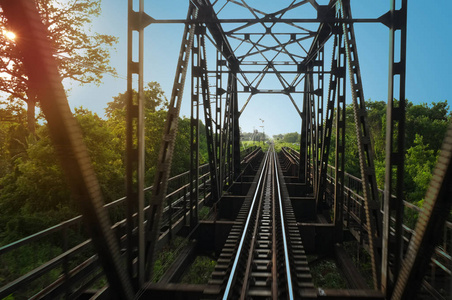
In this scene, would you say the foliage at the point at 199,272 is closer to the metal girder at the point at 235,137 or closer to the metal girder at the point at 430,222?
the metal girder at the point at 235,137

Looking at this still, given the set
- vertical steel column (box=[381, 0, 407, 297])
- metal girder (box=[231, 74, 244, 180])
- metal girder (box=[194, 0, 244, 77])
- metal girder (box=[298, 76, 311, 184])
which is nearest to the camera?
vertical steel column (box=[381, 0, 407, 297])

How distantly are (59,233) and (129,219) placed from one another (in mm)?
9324

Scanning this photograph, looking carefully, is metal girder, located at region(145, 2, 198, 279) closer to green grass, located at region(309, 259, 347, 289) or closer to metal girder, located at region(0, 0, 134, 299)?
metal girder, located at region(0, 0, 134, 299)

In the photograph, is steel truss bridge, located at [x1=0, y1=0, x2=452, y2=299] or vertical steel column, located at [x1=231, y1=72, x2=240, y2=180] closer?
steel truss bridge, located at [x1=0, y1=0, x2=452, y2=299]

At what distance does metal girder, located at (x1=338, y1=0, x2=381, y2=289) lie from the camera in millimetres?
4727

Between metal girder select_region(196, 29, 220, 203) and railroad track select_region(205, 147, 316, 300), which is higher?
metal girder select_region(196, 29, 220, 203)

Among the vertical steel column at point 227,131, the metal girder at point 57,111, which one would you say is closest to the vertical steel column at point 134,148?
the metal girder at point 57,111

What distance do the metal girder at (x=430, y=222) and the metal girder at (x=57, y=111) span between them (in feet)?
9.59

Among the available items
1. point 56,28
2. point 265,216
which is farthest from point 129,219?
point 56,28

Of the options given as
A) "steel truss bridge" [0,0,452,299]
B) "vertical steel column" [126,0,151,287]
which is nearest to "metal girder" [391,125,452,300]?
"steel truss bridge" [0,0,452,299]

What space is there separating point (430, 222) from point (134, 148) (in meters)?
3.94

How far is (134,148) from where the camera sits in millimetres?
4559

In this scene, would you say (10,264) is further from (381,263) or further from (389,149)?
(389,149)

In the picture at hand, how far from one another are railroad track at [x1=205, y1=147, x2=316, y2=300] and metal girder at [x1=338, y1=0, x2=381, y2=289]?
3.92ft
